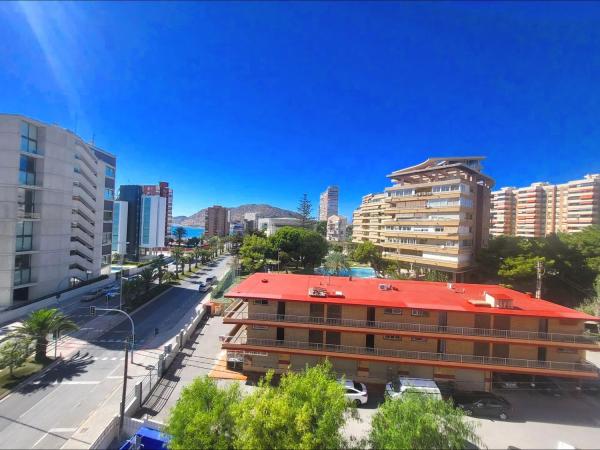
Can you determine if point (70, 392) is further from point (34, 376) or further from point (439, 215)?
point (439, 215)

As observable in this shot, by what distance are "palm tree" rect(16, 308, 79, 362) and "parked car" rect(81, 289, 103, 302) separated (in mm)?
15363

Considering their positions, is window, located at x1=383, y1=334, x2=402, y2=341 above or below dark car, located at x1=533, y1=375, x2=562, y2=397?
above

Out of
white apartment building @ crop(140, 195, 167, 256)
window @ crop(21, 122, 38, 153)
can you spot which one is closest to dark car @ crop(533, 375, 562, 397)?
window @ crop(21, 122, 38, 153)

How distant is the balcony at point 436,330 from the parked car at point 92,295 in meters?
26.1

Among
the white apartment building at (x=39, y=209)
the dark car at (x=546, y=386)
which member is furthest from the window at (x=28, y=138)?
the dark car at (x=546, y=386)

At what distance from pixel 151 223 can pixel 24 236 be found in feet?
180

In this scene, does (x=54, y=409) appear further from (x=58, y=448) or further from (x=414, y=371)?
(x=414, y=371)

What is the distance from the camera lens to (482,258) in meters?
36.6

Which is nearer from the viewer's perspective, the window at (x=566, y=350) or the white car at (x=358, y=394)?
the white car at (x=358, y=394)

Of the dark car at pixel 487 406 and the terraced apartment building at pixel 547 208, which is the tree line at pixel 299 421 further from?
the terraced apartment building at pixel 547 208

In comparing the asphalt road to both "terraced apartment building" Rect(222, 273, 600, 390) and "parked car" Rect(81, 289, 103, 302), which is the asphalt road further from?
"parked car" Rect(81, 289, 103, 302)

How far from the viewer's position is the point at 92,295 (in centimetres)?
3606

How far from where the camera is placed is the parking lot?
1412cm

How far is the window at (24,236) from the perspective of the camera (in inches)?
1252
